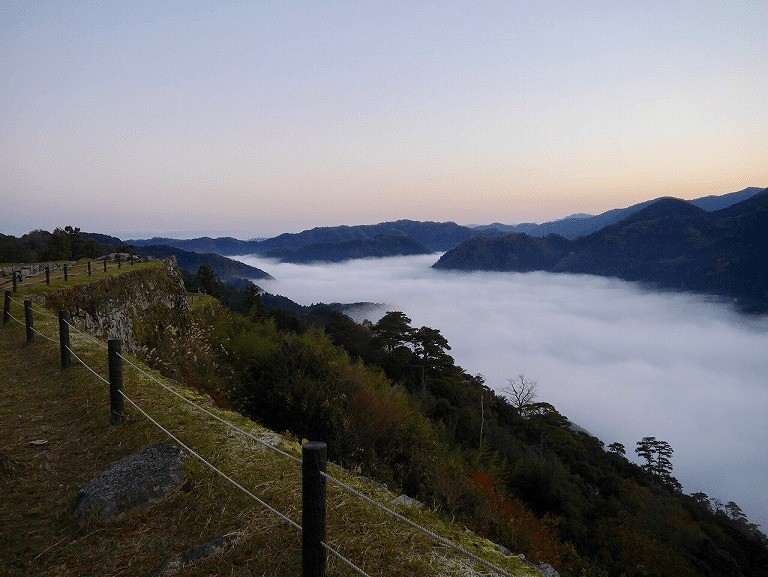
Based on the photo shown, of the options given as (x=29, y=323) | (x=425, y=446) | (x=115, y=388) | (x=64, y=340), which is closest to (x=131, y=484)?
(x=115, y=388)

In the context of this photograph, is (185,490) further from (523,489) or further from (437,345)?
(437,345)

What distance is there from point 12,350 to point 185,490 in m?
9.50

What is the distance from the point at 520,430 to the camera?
54.1m

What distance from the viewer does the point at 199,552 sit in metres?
3.58

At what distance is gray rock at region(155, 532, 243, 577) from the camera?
11.3ft

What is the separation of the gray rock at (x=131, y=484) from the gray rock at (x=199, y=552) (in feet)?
3.50

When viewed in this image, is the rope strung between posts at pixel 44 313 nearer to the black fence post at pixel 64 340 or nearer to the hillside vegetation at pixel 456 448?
the hillside vegetation at pixel 456 448

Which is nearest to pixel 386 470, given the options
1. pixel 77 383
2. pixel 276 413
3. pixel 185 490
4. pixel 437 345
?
pixel 276 413

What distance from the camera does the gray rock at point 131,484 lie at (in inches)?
167

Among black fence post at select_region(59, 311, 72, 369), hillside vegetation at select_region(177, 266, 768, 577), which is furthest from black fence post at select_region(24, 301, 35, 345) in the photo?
hillside vegetation at select_region(177, 266, 768, 577)

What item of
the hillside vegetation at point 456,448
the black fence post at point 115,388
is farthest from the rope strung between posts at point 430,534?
the hillside vegetation at point 456,448

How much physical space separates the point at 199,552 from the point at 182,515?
753 millimetres

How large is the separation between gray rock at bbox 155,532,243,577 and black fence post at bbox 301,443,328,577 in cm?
92

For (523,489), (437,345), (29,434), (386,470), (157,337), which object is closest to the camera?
(29,434)
